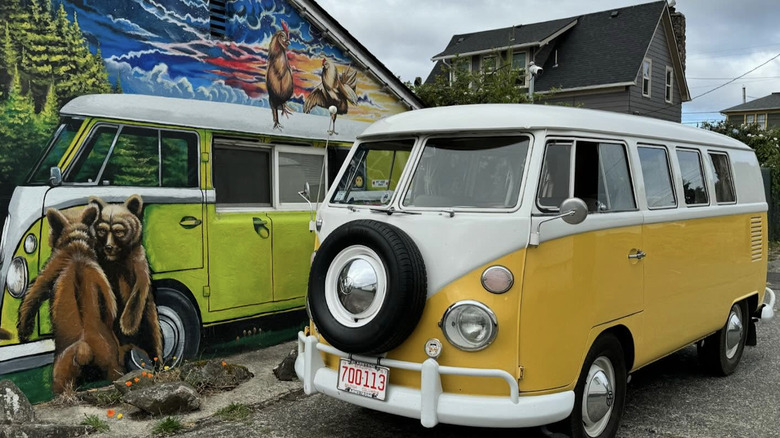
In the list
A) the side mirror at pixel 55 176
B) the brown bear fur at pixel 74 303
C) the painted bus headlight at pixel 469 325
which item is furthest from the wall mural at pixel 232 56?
the painted bus headlight at pixel 469 325

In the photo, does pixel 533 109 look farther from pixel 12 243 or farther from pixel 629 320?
pixel 12 243

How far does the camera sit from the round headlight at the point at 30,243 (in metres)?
4.94

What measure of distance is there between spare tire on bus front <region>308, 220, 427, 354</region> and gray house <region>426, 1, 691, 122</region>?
729 inches

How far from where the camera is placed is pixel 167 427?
183 inches

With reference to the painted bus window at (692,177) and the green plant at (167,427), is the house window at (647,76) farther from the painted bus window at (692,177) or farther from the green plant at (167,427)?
the green plant at (167,427)

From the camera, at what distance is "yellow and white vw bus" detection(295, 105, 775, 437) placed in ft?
12.1

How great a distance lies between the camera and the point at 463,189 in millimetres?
4164

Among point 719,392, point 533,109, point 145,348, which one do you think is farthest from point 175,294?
point 719,392

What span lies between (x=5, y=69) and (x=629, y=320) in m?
4.87

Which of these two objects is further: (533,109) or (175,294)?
(175,294)

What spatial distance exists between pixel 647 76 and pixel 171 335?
2108cm

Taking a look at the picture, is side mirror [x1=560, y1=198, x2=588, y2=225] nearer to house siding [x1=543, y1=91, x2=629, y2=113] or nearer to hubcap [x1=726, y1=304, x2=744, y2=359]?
hubcap [x1=726, y1=304, x2=744, y2=359]

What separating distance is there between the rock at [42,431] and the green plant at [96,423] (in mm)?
87

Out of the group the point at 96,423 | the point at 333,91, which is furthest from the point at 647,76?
the point at 96,423
